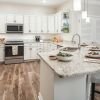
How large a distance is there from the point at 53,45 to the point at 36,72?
1761 mm

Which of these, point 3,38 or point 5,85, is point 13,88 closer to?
point 5,85

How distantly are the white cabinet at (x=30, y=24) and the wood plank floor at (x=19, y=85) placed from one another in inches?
95.8

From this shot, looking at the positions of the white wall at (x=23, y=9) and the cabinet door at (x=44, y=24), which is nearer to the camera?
the white wall at (x=23, y=9)

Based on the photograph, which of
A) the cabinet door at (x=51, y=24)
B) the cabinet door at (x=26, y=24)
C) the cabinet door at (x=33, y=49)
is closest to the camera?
the cabinet door at (x=33, y=49)

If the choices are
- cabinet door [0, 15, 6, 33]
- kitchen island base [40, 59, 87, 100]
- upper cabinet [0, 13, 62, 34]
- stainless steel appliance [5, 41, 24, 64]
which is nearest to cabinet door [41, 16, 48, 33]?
upper cabinet [0, 13, 62, 34]

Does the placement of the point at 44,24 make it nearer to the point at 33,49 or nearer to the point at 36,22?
the point at 36,22

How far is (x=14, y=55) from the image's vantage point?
20.1 ft

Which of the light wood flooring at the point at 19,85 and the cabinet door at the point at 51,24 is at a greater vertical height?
the cabinet door at the point at 51,24

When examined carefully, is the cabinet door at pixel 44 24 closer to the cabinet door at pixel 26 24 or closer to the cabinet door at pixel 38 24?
the cabinet door at pixel 38 24

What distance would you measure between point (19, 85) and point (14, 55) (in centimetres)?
259

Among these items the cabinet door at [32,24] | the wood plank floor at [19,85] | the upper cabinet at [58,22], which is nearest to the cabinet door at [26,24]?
the cabinet door at [32,24]

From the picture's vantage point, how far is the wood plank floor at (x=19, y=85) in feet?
10.2

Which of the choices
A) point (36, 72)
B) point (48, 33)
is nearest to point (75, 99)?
point (36, 72)

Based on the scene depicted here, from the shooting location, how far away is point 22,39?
6906 mm
